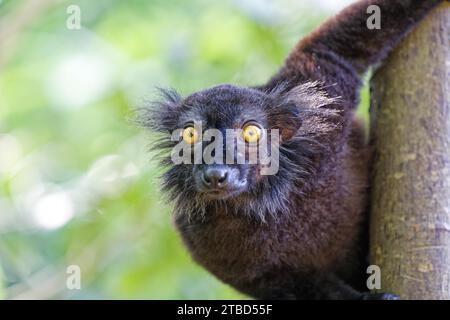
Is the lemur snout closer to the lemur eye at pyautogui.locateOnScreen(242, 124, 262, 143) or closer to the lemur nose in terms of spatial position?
the lemur nose

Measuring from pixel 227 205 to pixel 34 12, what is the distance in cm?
240

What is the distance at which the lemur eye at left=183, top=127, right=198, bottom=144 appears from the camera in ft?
14.4

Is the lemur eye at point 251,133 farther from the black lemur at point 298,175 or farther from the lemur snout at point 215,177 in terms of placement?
the lemur snout at point 215,177

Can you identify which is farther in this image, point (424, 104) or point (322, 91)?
point (322, 91)

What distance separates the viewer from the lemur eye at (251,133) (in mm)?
4391

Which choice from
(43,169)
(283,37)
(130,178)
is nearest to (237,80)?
(283,37)

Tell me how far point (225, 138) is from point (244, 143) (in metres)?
0.15

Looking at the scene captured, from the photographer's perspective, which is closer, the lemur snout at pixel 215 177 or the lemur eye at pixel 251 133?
the lemur snout at pixel 215 177

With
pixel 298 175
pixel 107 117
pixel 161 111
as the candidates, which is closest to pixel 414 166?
pixel 298 175

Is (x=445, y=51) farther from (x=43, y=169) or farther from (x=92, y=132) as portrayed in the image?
(x=43, y=169)

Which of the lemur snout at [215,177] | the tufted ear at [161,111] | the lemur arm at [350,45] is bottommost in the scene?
the lemur snout at [215,177]

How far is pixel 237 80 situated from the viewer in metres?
5.54

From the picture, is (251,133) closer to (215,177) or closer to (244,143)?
(244,143)

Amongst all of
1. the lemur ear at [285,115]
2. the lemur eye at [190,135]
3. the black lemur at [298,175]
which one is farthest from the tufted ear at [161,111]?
the lemur ear at [285,115]
